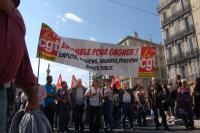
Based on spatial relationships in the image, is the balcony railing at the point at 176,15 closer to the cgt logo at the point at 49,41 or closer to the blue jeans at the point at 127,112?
the cgt logo at the point at 49,41

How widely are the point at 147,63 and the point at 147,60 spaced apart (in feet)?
0.43

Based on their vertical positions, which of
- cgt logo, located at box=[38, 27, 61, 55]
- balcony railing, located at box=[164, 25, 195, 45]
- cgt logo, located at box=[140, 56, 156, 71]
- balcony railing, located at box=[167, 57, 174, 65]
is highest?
balcony railing, located at box=[164, 25, 195, 45]

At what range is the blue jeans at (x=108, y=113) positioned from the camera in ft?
33.0

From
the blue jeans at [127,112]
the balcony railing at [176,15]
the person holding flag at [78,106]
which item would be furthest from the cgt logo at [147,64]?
the balcony railing at [176,15]

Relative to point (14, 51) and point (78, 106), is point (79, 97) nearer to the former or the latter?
point (78, 106)

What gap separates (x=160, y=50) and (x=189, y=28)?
1396 inches

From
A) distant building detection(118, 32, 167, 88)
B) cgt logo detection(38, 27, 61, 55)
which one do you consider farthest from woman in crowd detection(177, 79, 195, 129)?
distant building detection(118, 32, 167, 88)

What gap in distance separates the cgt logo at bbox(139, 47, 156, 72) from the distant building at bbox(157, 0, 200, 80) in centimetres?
3484

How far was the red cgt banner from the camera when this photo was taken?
12.8 m

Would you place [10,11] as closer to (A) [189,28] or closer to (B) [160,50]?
(A) [189,28]

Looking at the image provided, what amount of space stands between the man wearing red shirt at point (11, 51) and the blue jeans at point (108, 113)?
8058 mm

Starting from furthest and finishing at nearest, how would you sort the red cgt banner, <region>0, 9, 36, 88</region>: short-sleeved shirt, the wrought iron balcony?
1. the wrought iron balcony
2. the red cgt banner
3. <region>0, 9, 36, 88</region>: short-sleeved shirt

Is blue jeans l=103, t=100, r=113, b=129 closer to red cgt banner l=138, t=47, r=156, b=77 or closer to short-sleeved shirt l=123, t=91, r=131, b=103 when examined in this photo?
short-sleeved shirt l=123, t=91, r=131, b=103

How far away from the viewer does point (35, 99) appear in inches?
87.2
